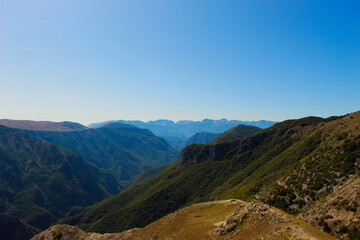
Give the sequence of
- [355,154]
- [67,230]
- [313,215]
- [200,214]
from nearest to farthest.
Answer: [313,215] → [200,214] → [355,154] → [67,230]

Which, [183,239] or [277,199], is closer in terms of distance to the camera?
[183,239]

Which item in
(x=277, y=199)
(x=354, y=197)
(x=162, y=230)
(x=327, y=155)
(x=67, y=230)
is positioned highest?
(x=327, y=155)

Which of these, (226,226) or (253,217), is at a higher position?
(253,217)

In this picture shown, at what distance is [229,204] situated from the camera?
55.3 m

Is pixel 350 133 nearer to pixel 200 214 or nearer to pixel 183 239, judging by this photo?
pixel 200 214

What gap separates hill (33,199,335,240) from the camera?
1219 inches

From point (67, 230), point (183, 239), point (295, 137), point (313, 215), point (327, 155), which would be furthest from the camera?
point (295, 137)

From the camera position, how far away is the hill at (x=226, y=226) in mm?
30969

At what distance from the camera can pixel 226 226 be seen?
3856cm

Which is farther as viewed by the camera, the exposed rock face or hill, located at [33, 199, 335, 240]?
the exposed rock face

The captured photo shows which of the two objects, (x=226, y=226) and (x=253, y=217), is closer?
(x=253, y=217)

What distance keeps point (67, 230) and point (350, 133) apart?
10328cm

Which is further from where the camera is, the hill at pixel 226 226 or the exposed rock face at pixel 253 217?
the exposed rock face at pixel 253 217

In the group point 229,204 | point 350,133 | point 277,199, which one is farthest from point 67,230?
point 350,133
